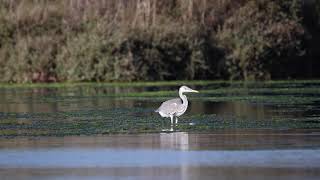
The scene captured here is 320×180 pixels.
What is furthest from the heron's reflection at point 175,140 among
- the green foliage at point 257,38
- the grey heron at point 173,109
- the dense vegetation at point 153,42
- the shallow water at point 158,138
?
the green foliage at point 257,38

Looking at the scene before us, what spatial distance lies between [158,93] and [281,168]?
70.2ft

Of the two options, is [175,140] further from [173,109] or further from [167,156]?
[173,109]

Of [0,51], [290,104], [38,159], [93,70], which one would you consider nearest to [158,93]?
[290,104]

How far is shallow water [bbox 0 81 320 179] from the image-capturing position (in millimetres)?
17812

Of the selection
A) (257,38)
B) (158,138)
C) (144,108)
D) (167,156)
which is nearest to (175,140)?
(158,138)

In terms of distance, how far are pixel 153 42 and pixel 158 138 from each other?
93.4 ft

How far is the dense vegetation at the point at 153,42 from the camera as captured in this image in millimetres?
50156

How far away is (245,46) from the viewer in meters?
51.0

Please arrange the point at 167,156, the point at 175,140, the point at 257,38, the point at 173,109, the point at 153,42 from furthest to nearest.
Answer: the point at 257,38 < the point at 153,42 < the point at 173,109 < the point at 175,140 < the point at 167,156

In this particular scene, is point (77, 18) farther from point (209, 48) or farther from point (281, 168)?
point (281, 168)

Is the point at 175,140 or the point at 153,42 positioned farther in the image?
the point at 153,42

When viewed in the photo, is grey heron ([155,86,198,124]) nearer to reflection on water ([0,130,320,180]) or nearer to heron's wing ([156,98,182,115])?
heron's wing ([156,98,182,115])

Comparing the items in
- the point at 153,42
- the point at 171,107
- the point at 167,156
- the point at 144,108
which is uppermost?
the point at 153,42

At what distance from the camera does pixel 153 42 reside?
50969mm
